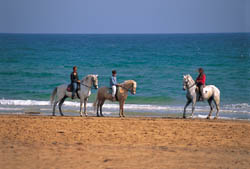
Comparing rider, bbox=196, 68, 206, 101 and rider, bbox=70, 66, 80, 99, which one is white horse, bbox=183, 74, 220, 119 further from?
rider, bbox=70, 66, 80, 99

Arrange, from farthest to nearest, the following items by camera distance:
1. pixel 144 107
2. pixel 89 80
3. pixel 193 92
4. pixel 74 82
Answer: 1. pixel 144 107
2. pixel 193 92
3. pixel 74 82
4. pixel 89 80

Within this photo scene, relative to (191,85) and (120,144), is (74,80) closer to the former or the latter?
(191,85)

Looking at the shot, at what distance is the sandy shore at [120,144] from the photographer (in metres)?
10.0

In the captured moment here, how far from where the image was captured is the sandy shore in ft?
32.8

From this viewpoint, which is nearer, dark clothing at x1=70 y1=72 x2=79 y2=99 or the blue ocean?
dark clothing at x1=70 y1=72 x2=79 y2=99

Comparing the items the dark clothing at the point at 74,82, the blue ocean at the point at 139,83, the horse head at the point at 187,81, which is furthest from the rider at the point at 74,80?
the horse head at the point at 187,81

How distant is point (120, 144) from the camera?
1180 centimetres

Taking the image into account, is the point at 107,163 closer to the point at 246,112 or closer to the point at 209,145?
the point at 209,145

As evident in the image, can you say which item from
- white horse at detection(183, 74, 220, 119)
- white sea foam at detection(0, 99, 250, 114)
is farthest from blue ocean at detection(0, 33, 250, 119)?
white horse at detection(183, 74, 220, 119)

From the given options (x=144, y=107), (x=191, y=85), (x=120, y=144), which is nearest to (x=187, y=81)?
(x=191, y=85)

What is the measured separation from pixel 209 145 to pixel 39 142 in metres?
5.12

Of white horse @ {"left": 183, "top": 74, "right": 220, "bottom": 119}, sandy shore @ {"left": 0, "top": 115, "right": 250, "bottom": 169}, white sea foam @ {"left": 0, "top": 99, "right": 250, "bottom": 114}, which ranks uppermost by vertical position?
white horse @ {"left": 183, "top": 74, "right": 220, "bottom": 119}

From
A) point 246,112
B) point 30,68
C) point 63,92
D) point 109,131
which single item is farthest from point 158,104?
point 30,68

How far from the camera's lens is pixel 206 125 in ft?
48.8
